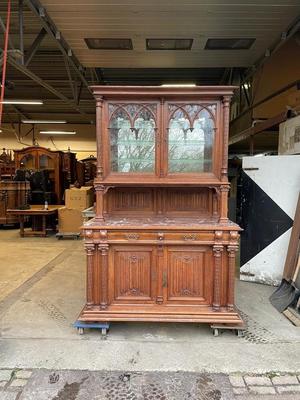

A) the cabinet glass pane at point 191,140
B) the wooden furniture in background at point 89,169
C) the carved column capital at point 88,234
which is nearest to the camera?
the carved column capital at point 88,234

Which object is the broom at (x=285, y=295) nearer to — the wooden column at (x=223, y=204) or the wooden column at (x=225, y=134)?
the wooden column at (x=223, y=204)

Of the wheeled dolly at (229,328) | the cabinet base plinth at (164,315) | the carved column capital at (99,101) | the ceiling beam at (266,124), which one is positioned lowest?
the wheeled dolly at (229,328)

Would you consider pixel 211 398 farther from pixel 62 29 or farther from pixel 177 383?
pixel 62 29

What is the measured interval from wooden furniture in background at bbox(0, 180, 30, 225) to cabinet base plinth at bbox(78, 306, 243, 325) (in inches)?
224

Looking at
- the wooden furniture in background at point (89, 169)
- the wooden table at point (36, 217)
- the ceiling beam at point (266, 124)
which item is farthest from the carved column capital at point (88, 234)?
the wooden furniture in background at point (89, 169)

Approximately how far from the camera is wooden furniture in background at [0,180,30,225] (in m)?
7.62

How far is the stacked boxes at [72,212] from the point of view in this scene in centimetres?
672

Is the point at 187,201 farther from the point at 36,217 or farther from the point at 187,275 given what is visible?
the point at 36,217

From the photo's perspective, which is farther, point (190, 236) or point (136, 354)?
point (190, 236)

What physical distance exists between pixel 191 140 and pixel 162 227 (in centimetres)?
84

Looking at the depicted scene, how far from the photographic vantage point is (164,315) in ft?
8.70

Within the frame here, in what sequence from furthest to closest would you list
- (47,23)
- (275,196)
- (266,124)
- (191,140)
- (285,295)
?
(266,124)
(47,23)
(275,196)
(285,295)
(191,140)

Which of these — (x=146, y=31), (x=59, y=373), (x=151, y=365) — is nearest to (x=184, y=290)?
(x=151, y=365)

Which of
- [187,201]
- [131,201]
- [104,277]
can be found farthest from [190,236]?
[104,277]
